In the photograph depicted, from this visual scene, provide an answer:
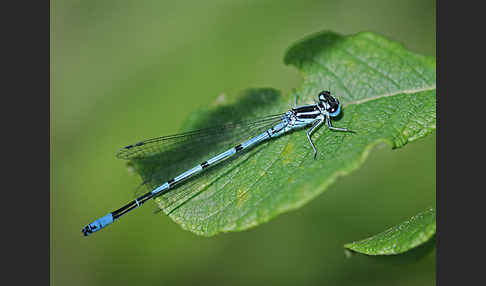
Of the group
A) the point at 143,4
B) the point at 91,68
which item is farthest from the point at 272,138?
the point at 143,4

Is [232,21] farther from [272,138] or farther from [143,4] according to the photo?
[272,138]

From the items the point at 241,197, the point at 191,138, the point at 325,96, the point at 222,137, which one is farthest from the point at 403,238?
the point at 191,138

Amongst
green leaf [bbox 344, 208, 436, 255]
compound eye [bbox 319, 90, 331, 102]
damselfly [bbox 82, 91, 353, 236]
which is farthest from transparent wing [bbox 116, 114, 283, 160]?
green leaf [bbox 344, 208, 436, 255]

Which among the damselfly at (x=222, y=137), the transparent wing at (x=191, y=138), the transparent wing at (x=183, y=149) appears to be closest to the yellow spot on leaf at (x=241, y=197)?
the damselfly at (x=222, y=137)

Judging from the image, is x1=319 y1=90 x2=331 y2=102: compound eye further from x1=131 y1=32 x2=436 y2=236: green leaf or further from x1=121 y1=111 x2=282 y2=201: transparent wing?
x1=121 y1=111 x2=282 y2=201: transparent wing

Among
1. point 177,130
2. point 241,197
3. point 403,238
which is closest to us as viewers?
point 403,238

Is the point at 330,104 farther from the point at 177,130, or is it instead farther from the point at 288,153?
the point at 177,130

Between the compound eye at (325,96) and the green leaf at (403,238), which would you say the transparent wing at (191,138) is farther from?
the green leaf at (403,238)
